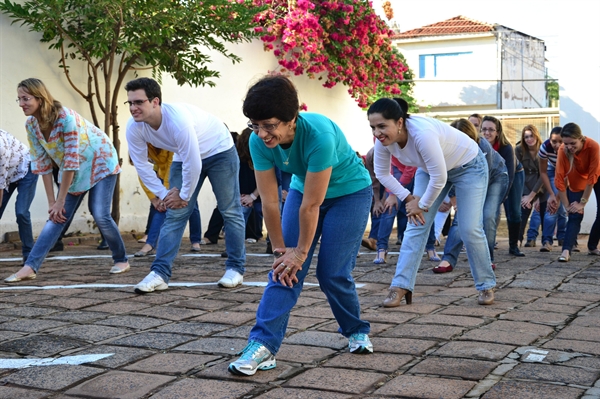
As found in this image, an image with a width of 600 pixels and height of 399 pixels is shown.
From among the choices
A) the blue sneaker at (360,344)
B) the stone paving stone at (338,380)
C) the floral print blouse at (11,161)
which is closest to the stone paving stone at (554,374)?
the stone paving stone at (338,380)

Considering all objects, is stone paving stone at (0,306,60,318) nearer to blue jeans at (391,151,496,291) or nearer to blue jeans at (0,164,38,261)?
blue jeans at (391,151,496,291)

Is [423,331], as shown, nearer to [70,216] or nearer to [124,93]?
[70,216]

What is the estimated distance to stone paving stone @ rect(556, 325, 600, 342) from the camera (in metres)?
4.64

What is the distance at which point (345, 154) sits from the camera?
407 cm

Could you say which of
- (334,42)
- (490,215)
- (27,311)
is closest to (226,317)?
(27,311)

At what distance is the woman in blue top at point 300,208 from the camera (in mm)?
3650

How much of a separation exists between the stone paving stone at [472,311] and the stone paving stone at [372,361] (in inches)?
55.8

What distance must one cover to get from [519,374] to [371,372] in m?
0.70

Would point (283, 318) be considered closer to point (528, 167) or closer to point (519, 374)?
point (519, 374)

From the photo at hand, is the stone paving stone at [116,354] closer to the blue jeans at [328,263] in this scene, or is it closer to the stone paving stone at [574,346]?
the blue jeans at [328,263]

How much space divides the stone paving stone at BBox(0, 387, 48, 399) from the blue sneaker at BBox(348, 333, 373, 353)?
5.18 ft

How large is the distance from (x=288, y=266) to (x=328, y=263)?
1.03 feet

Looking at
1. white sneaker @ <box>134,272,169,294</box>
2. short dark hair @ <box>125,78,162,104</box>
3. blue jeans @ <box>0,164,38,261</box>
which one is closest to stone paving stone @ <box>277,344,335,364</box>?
white sneaker @ <box>134,272,169,294</box>

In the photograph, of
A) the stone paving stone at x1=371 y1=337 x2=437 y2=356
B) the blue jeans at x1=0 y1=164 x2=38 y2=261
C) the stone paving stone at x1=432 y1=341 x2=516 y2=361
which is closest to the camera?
the stone paving stone at x1=432 y1=341 x2=516 y2=361
